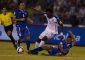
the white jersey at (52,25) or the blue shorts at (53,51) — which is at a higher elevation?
the white jersey at (52,25)

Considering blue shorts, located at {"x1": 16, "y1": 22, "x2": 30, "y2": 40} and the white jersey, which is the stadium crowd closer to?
blue shorts, located at {"x1": 16, "y1": 22, "x2": 30, "y2": 40}

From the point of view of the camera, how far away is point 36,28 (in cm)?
2552

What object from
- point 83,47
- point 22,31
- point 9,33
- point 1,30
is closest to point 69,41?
point 22,31

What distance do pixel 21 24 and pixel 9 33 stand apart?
6.62 feet

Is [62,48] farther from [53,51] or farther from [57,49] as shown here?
[53,51]

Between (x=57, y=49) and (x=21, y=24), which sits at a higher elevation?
(x=21, y=24)

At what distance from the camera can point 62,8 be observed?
27.1 m

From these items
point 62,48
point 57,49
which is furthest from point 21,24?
point 62,48

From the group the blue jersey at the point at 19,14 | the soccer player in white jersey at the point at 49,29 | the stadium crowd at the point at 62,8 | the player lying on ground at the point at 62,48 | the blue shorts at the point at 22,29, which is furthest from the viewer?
the stadium crowd at the point at 62,8

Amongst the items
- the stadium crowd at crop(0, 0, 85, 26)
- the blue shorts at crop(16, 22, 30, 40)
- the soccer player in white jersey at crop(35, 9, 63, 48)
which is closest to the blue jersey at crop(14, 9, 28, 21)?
the blue shorts at crop(16, 22, 30, 40)

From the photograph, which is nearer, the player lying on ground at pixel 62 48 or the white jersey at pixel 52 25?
the player lying on ground at pixel 62 48

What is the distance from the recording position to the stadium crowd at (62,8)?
→ 2602cm

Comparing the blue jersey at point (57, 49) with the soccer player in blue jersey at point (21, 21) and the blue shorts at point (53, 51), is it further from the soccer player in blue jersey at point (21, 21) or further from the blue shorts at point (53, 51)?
the soccer player in blue jersey at point (21, 21)

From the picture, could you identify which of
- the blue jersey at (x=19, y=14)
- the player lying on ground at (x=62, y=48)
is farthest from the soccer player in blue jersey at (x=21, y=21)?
the player lying on ground at (x=62, y=48)
